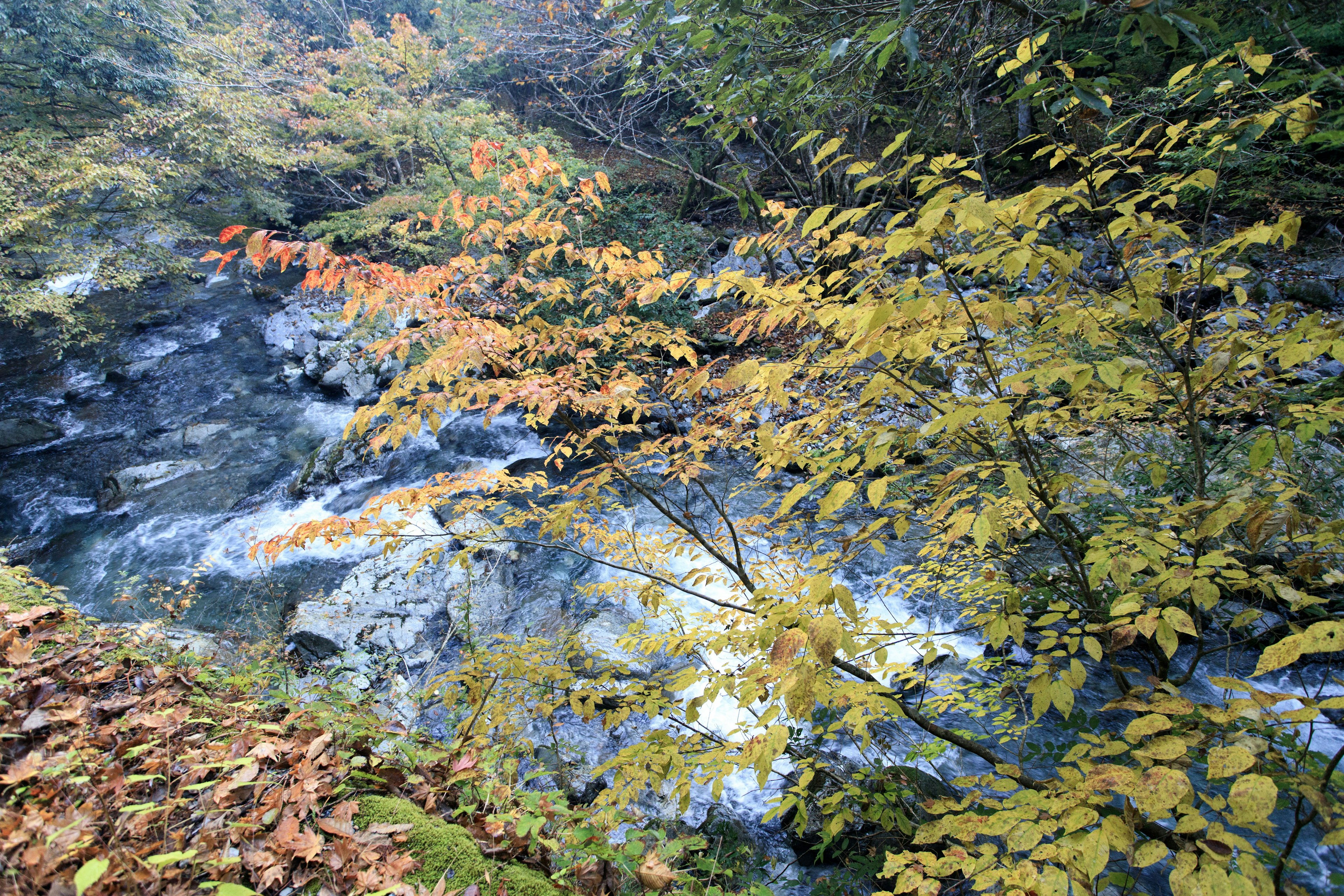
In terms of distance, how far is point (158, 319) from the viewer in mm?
13312

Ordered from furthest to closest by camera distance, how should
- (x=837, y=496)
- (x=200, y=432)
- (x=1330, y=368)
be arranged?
(x=200, y=432), (x=1330, y=368), (x=837, y=496)

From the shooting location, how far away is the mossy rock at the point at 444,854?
1.58 metres

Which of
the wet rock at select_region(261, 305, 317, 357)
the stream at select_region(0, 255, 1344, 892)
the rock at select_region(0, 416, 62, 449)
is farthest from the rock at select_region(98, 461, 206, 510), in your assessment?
the wet rock at select_region(261, 305, 317, 357)

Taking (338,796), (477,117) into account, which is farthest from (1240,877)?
(477,117)

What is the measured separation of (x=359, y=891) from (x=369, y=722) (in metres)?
0.87

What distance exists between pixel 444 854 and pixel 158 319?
55.7ft

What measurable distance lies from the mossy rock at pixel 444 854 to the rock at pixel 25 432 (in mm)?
12667

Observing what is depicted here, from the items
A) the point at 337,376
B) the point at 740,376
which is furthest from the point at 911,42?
the point at 337,376

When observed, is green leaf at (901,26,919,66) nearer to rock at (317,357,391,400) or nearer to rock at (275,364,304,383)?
rock at (317,357,391,400)

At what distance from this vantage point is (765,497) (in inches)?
269

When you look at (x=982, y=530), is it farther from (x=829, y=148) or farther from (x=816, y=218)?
(x=829, y=148)

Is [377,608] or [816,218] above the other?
[816,218]

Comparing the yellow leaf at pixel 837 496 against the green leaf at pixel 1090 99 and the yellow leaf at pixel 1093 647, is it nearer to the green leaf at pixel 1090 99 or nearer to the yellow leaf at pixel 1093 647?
the yellow leaf at pixel 1093 647

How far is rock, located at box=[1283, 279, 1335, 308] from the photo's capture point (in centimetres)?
638
